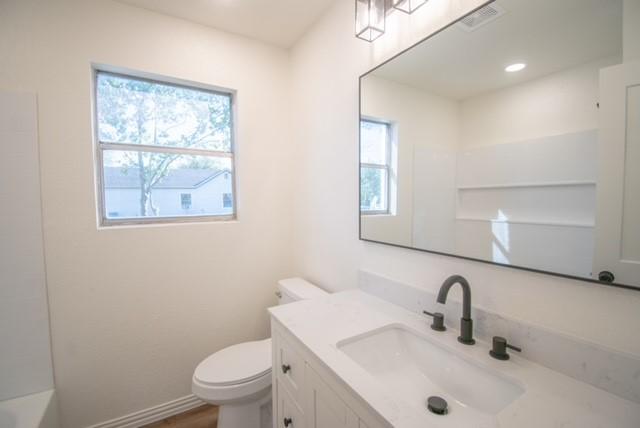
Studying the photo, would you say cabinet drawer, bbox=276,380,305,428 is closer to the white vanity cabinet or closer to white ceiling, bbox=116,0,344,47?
the white vanity cabinet

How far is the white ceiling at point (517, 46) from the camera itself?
2.29 feet

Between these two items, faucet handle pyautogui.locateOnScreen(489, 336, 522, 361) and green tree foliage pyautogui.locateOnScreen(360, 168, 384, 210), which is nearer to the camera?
faucet handle pyautogui.locateOnScreen(489, 336, 522, 361)

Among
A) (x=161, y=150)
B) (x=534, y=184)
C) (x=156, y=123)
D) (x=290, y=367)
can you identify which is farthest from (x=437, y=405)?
(x=156, y=123)

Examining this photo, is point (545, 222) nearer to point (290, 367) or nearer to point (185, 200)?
point (290, 367)

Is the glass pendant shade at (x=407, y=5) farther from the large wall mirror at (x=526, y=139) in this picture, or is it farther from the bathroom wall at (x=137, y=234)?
the bathroom wall at (x=137, y=234)

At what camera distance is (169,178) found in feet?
6.07

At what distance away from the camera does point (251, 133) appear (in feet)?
6.56

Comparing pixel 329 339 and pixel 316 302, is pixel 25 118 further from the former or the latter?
pixel 329 339

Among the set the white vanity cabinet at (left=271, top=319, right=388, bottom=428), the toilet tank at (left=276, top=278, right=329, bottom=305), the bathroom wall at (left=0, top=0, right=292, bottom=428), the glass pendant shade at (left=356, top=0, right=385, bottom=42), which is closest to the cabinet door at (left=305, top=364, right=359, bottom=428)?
the white vanity cabinet at (left=271, top=319, right=388, bottom=428)

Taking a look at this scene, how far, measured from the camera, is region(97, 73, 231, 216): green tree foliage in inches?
66.1

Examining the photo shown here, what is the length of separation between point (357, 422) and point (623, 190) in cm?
87

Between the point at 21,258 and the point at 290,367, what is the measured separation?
5.04ft

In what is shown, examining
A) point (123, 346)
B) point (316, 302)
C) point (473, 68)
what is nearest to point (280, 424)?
point (316, 302)

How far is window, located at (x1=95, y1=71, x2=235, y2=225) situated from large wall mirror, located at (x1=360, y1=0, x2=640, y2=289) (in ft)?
4.36
